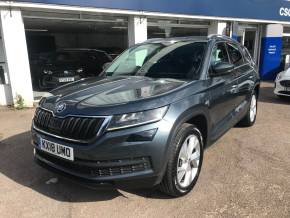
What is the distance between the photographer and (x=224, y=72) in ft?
12.5

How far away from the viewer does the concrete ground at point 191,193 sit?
9.89ft

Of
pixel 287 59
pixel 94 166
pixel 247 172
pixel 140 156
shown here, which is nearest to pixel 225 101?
Answer: pixel 247 172

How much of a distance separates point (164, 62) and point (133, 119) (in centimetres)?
148

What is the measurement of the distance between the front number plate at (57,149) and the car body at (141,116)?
0.4 inches

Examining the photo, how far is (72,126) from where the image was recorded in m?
2.88

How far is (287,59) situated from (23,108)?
36.4ft

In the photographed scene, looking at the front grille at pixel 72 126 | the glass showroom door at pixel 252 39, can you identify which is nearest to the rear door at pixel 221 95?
the front grille at pixel 72 126

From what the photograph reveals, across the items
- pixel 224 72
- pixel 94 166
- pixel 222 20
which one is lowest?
pixel 94 166

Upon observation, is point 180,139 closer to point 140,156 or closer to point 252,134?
point 140,156

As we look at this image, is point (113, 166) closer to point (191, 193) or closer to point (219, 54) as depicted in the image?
point (191, 193)

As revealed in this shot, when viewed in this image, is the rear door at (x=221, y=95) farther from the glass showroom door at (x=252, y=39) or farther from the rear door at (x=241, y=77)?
the glass showroom door at (x=252, y=39)

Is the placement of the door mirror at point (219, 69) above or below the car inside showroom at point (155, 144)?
above

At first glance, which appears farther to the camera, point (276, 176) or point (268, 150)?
point (268, 150)

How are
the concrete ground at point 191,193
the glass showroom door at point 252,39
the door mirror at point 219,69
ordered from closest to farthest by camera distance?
1. the concrete ground at point 191,193
2. the door mirror at point 219,69
3. the glass showroom door at point 252,39
